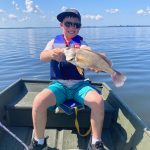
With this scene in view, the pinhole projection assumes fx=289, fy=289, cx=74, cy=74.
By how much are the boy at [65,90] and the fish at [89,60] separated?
23 centimetres

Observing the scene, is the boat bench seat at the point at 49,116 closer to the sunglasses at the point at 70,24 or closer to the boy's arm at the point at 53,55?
the boy's arm at the point at 53,55

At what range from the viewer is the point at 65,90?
4625mm

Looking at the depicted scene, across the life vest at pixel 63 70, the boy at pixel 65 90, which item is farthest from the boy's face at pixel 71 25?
the life vest at pixel 63 70

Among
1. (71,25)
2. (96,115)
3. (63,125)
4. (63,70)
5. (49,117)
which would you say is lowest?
(63,125)

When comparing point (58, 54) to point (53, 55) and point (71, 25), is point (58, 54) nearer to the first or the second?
point (53, 55)

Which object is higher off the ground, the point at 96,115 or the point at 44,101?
the point at 44,101

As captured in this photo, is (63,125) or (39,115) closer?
(39,115)

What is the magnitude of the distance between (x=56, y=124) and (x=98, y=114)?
113 centimetres

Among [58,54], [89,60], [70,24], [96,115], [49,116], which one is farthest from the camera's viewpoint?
[49,116]

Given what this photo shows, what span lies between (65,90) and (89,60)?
2.54ft

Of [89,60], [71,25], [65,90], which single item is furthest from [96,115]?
[71,25]

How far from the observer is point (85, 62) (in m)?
4.11

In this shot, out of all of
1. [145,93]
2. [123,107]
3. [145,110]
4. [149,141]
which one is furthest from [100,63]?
[145,93]

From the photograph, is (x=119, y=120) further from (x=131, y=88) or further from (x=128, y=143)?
(x=131, y=88)
